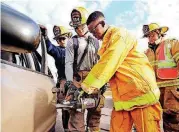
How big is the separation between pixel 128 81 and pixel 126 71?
108 mm

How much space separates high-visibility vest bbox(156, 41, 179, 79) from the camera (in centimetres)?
484

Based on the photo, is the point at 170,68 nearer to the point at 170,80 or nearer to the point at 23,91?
the point at 170,80

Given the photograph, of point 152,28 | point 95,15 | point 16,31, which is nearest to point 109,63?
point 95,15

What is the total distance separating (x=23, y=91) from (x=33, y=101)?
21 cm

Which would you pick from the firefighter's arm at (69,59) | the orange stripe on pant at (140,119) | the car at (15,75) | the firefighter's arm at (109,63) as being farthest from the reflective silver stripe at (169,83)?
the car at (15,75)

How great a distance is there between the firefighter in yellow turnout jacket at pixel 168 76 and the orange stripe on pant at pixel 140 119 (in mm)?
1691

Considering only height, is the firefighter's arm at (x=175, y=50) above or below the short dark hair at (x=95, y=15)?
below

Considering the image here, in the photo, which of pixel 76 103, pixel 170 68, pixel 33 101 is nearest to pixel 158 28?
pixel 170 68

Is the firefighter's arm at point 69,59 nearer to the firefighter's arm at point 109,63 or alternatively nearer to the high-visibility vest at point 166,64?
the firefighter's arm at point 109,63

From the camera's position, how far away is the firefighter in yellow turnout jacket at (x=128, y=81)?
2971mm

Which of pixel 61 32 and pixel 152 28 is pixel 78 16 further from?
pixel 152 28

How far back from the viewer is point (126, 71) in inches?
121

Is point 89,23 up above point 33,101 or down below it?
above

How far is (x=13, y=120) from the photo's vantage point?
1.20 metres
